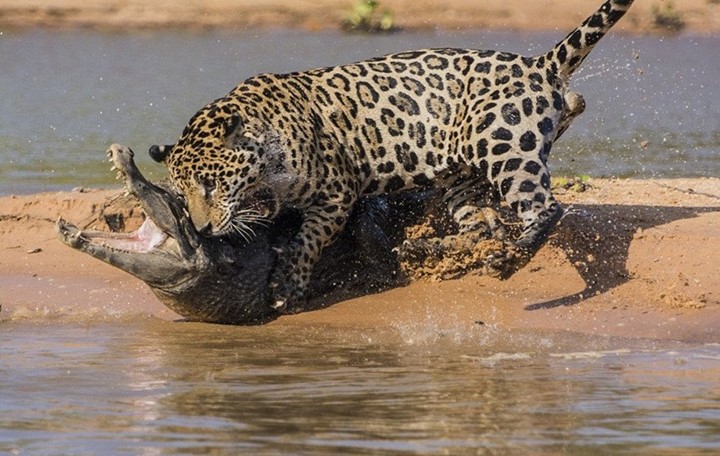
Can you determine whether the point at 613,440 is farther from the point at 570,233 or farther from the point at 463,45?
the point at 463,45

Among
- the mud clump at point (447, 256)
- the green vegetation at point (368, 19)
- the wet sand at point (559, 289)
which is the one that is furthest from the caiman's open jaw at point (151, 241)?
the green vegetation at point (368, 19)

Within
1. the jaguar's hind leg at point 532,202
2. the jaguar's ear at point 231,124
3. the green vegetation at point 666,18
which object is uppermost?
the jaguar's ear at point 231,124

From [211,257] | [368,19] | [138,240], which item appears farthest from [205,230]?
[368,19]

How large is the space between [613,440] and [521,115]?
3.69m

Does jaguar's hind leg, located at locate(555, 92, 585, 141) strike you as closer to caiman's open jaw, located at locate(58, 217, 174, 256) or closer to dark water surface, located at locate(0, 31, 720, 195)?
dark water surface, located at locate(0, 31, 720, 195)

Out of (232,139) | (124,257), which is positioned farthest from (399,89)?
(124,257)

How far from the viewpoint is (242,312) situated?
32.2 ft

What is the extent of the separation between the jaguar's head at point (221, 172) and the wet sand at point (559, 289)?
74 cm

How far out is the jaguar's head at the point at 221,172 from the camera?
9.59 meters

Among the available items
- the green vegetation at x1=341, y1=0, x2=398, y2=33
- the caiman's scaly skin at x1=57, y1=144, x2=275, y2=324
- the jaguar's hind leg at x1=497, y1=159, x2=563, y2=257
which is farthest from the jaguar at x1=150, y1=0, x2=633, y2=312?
the green vegetation at x1=341, y1=0, x2=398, y2=33

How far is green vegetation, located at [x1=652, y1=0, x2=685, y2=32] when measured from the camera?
30.0m

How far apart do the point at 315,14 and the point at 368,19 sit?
160 centimetres

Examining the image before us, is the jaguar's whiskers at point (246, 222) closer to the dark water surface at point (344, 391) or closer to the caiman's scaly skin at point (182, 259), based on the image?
the caiman's scaly skin at point (182, 259)

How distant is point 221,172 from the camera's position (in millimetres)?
9656
